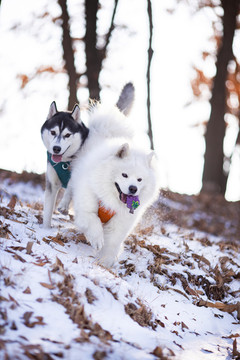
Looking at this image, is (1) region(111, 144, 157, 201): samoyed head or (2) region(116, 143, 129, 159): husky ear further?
(2) region(116, 143, 129, 159): husky ear

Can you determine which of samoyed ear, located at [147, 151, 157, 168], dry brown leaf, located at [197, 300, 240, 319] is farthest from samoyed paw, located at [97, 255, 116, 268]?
samoyed ear, located at [147, 151, 157, 168]

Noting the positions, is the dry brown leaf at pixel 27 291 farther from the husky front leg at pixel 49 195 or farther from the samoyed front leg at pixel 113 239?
the husky front leg at pixel 49 195

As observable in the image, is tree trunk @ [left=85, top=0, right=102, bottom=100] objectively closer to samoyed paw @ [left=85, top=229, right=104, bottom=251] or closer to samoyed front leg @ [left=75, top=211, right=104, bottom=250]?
samoyed front leg @ [left=75, top=211, right=104, bottom=250]

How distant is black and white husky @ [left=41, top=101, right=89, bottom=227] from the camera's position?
4777mm

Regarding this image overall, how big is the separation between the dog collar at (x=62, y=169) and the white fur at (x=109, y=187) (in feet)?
0.54

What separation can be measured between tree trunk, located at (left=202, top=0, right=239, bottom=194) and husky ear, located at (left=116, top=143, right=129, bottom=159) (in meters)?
10.7

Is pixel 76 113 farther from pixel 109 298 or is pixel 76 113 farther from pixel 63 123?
pixel 109 298

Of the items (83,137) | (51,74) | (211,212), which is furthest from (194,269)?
(51,74)

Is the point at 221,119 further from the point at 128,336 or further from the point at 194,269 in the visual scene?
the point at 128,336

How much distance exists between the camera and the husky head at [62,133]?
474cm

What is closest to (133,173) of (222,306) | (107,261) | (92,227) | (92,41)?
(92,227)

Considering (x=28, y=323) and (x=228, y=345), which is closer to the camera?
(x=28, y=323)

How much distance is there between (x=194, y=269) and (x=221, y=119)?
10.3 metres

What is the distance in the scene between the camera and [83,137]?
521 centimetres
